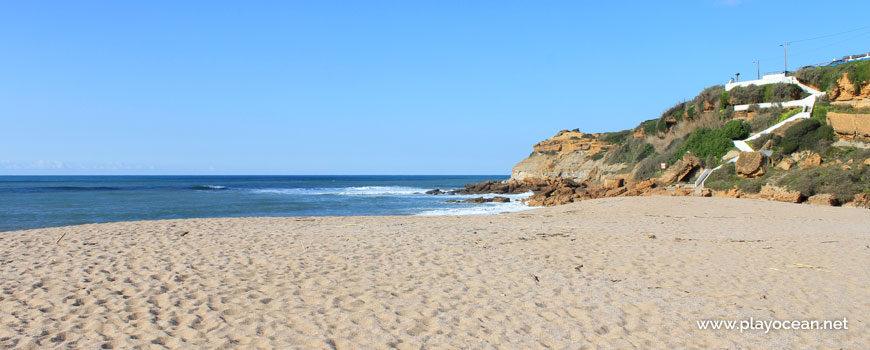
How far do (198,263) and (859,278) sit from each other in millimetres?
9020

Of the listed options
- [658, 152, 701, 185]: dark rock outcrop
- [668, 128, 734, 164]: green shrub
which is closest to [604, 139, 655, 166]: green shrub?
[668, 128, 734, 164]: green shrub

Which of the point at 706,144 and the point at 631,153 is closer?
the point at 706,144

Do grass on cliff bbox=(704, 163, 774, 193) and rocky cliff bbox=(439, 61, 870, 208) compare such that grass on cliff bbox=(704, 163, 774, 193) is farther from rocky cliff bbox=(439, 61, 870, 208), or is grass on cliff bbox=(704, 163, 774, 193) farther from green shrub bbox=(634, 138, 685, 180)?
green shrub bbox=(634, 138, 685, 180)

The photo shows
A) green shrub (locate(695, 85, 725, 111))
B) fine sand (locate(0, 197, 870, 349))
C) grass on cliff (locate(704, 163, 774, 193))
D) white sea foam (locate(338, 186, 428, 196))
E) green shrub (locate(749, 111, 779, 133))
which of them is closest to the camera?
fine sand (locate(0, 197, 870, 349))

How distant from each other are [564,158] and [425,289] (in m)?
50.5

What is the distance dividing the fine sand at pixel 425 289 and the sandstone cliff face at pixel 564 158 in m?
37.8

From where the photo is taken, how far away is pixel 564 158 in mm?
54438

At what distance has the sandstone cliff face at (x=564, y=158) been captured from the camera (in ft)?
165

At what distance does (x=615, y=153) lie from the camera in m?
44.2

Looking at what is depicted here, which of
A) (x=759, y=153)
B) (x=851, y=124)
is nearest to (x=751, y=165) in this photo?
(x=759, y=153)

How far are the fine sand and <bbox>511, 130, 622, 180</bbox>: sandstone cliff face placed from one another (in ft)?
124

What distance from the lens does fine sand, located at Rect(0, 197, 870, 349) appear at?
4422mm

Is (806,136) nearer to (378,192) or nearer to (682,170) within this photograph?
(682,170)

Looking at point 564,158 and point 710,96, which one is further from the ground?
point 710,96
